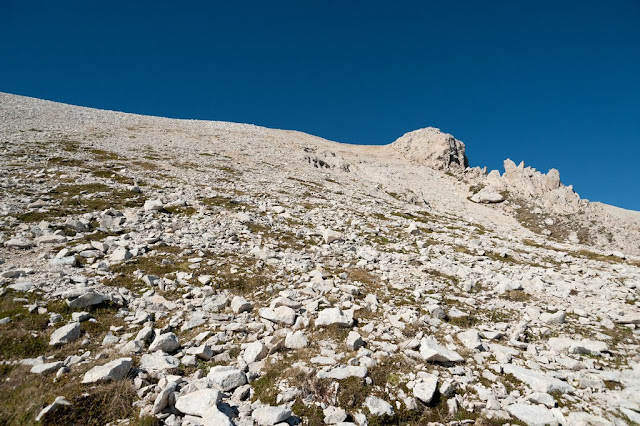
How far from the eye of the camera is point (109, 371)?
653 cm

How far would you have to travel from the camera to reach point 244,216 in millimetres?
20531

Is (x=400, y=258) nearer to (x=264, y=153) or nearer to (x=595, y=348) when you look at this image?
(x=595, y=348)

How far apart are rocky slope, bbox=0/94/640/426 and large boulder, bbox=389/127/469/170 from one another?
53760 mm

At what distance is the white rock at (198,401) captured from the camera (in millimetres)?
5855

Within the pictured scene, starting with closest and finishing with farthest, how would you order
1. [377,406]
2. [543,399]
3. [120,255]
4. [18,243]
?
[377,406] < [543,399] < [18,243] < [120,255]

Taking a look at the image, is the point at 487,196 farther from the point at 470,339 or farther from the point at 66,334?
the point at 66,334

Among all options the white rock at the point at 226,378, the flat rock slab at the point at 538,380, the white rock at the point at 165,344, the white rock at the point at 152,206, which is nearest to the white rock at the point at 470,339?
the flat rock slab at the point at 538,380

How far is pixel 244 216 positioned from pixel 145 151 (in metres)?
29.7

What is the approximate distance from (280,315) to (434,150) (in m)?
75.6

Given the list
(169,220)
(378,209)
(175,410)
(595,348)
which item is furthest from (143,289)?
(378,209)

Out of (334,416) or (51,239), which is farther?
(51,239)

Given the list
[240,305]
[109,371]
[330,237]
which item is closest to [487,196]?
[330,237]

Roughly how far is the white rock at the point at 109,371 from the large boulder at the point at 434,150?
76095 millimetres

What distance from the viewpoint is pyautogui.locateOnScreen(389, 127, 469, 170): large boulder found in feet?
246
